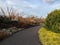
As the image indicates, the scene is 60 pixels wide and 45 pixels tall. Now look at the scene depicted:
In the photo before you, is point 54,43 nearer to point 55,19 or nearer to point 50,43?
point 50,43

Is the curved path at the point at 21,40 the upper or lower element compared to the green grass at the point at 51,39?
lower

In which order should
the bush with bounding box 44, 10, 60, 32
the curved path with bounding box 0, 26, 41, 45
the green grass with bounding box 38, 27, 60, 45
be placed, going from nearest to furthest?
the green grass with bounding box 38, 27, 60, 45 → the curved path with bounding box 0, 26, 41, 45 → the bush with bounding box 44, 10, 60, 32

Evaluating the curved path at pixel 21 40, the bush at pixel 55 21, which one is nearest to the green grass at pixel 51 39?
the curved path at pixel 21 40

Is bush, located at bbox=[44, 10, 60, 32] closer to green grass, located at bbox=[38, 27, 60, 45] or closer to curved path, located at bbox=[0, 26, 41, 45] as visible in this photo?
green grass, located at bbox=[38, 27, 60, 45]

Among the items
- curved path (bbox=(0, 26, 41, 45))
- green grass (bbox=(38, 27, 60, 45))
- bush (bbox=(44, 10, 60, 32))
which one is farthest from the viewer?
bush (bbox=(44, 10, 60, 32))

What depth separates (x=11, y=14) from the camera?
32281mm

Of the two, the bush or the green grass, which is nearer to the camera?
the green grass

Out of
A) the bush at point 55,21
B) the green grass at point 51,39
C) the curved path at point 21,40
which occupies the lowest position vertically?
the curved path at point 21,40

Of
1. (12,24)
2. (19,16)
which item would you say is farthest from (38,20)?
(12,24)

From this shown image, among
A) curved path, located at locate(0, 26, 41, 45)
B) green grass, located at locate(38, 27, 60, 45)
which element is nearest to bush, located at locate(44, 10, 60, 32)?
green grass, located at locate(38, 27, 60, 45)

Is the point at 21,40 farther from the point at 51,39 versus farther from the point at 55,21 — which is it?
the point at 55,21

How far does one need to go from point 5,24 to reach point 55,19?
8289 millimetres

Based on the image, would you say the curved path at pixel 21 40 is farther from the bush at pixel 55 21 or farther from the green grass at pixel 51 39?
the bush at pixel 55 21

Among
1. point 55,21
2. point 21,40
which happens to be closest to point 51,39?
point 21,40
